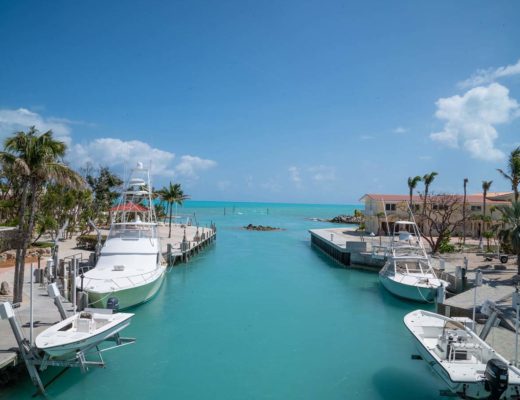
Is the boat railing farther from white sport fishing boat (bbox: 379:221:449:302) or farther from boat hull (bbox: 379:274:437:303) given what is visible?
boat hull (bbox: 379:274:437:303)

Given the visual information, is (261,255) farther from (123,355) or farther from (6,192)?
(123,355)

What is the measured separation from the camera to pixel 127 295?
20.9 metres

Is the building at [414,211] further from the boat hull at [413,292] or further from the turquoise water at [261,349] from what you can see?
the boat hull at [413,292]

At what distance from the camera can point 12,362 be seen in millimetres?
12258

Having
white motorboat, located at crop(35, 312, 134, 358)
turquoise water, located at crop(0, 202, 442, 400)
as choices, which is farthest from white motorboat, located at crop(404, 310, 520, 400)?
white motorboat, located at crop(35, 312, 134, 358)

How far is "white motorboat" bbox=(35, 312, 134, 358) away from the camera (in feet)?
40.4

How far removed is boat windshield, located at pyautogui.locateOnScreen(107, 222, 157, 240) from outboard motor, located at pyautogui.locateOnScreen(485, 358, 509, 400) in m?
20.2

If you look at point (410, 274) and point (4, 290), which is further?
point (410, 274)

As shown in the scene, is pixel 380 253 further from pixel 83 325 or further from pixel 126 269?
pixel 83 325

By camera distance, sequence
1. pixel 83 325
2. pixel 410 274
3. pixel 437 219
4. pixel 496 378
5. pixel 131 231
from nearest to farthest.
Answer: pixel 496 378 → pixel 83 325 → pixel 131 231 → pixel 410 274 → pixel 437 219

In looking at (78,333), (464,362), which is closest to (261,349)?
(78,333)

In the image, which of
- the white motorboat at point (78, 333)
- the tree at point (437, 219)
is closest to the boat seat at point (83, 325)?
the white motorboat at point (78, 333)

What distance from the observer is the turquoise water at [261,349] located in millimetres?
13695

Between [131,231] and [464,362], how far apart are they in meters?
19.8
